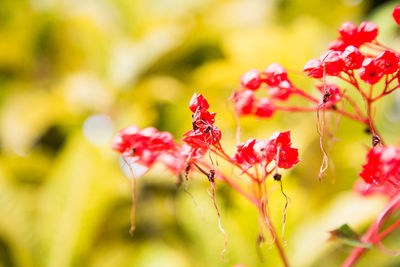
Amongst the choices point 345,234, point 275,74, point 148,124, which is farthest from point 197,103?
point 148,124

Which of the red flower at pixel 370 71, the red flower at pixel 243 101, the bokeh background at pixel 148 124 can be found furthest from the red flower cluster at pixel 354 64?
the bokeh background at pixel 148 124

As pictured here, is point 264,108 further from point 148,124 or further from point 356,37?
point 148,124

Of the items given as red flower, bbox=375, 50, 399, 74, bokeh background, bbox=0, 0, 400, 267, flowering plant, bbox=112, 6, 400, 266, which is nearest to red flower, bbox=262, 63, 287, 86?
flowering plant, bbox=112, 6, 400, 266

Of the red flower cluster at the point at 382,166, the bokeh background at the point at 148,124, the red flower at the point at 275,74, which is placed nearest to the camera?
the red flower cluster at the point at 382,166

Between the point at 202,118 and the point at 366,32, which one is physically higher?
the point at 366,32

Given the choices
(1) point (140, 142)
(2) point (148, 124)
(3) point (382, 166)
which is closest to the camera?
(3) point (382, 166)

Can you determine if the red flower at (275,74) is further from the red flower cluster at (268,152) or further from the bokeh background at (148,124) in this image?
the bokeh background at (148,124)

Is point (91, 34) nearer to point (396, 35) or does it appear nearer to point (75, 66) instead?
point (75, 66)
